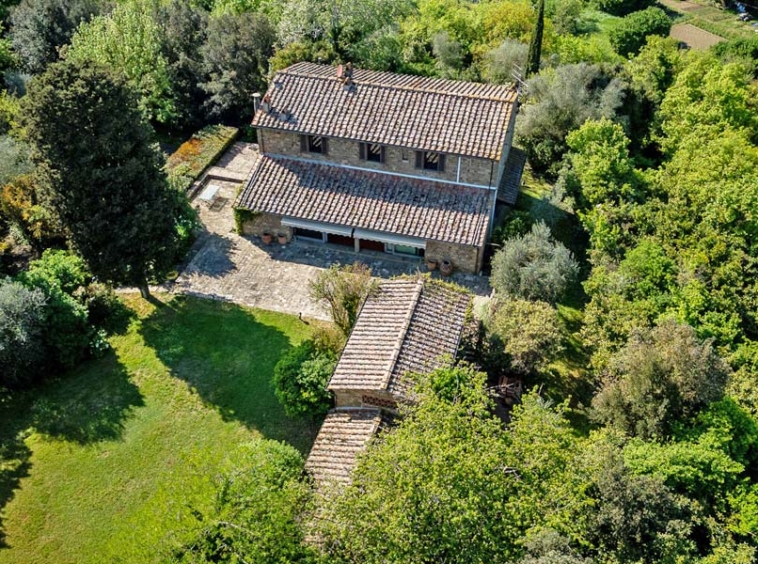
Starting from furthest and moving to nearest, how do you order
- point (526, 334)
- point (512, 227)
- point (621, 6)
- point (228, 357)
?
point (621, 6)
point (512, 227)
point (228, 357)
point (526, 334)

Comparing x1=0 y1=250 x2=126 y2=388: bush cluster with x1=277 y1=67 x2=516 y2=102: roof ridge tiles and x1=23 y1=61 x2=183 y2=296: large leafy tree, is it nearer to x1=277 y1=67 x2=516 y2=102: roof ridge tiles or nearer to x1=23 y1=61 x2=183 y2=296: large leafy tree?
x1=23 y1=61 x2=183 y2=296: large leafy tree

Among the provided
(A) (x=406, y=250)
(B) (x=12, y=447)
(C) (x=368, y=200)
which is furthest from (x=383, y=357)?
(B) (x=12, y=447)

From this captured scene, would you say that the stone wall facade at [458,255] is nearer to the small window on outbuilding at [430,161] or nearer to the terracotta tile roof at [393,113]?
the small window on outbuilding at [430,161]

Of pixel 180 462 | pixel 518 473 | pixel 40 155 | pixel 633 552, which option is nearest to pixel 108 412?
pixel 180 462

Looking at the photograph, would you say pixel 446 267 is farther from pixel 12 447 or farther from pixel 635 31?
pixel 635 31

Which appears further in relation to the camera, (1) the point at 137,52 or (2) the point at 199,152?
(1) the point at 137,52

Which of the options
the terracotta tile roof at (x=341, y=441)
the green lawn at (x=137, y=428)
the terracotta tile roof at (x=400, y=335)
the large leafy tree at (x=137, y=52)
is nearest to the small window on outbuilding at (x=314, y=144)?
the green lawn at (x=137, y=428)

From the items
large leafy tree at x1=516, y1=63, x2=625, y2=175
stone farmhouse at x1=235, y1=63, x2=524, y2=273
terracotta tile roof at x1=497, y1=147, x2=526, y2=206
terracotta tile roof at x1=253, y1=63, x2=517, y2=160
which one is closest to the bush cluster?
stone farmhouse at x1=235, y1=63, x2=524, y2=273

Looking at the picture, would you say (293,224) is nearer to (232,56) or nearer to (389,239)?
(389,239)
